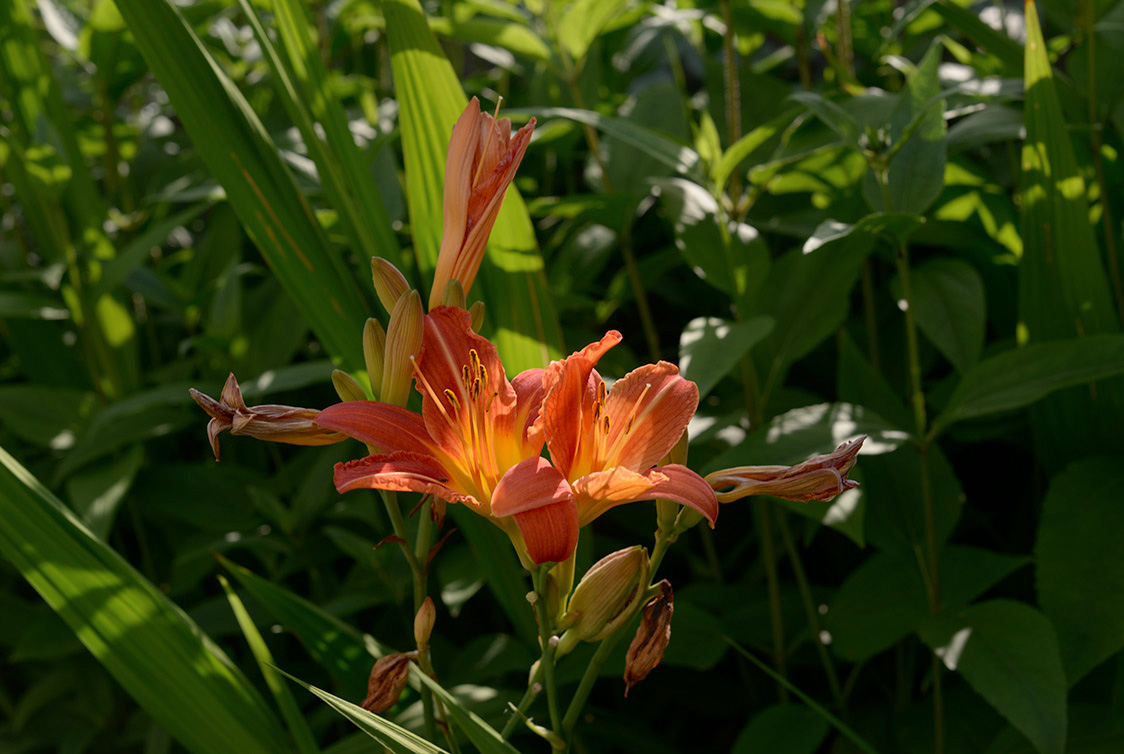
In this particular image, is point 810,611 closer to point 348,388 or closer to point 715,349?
point 715,349

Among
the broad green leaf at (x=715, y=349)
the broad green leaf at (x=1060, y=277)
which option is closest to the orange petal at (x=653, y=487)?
the broad green leaf at (x=715, y=349)

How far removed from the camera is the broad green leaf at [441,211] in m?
0.62

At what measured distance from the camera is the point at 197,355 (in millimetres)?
1032

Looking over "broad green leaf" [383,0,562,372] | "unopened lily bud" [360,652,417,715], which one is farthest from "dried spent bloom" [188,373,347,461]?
"broad green leaf" [383,0,562,372]

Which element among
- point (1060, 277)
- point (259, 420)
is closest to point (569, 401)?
point (259, 420)

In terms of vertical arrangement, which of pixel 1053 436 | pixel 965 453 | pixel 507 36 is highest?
pixel 507 36

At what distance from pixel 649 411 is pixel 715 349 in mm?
246

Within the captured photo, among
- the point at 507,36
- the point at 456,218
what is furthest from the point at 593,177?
the point at 456,218

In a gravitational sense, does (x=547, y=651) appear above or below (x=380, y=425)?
below

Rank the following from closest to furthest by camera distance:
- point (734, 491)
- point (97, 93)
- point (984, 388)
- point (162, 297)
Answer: point (734, 491), point (984, 388), point (162, 297), point (97, 93)

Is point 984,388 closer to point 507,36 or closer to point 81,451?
point 507,36

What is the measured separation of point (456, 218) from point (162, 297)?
670 millimetres

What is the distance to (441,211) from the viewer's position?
2.11 ft

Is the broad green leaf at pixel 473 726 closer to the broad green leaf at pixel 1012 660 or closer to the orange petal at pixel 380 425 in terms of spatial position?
the orange petal at pixel 380 425
